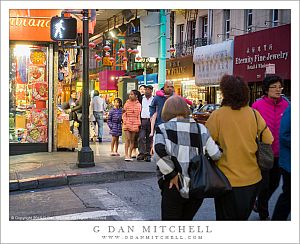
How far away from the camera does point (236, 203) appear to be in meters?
3.82

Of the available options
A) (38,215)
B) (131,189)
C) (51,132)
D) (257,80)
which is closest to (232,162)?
(38,215)

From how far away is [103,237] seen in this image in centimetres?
364

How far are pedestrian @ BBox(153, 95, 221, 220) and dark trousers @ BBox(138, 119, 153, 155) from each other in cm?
545

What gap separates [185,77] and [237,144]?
20.7 m

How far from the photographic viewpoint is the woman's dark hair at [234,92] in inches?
151

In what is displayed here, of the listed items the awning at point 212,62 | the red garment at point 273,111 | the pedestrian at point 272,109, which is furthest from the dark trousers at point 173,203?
the awning at point 212,62

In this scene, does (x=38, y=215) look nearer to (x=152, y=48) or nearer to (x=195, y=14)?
(x=152, y=48)

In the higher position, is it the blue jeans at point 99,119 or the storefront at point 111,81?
the storefront at point 111,81

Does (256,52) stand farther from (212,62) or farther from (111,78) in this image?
(111,78)

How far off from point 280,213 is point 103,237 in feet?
5.33

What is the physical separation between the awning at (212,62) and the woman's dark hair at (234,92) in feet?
47.2

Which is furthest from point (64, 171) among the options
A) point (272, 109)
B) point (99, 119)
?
point (99, 119)

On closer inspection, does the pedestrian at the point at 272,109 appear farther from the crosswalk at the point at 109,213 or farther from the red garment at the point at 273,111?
the crosswalk at the point at 109,213

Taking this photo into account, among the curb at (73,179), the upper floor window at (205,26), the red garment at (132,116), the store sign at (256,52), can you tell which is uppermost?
the upper floor window at (205,26)
